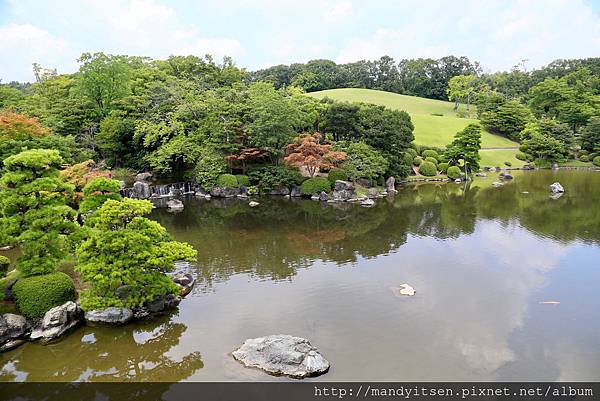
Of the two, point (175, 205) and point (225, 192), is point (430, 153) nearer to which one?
point (225, 192)

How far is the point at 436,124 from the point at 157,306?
5489cm

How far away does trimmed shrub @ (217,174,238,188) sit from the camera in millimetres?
33344

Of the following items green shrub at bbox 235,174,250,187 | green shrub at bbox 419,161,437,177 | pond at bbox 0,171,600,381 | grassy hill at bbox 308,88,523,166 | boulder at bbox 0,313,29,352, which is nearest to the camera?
pond at bbox 0,171,600,381

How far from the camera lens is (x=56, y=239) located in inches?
550

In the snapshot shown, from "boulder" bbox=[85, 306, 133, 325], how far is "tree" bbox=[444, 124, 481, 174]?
38640mm

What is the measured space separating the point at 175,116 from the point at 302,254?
21.0m

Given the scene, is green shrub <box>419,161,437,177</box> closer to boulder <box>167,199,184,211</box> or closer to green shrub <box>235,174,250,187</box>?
green shrub <box>235,174,250,187</box>

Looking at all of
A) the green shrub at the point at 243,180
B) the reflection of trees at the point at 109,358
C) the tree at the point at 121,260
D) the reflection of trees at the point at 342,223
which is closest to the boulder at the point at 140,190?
the reflection of trees at the point at 342,223

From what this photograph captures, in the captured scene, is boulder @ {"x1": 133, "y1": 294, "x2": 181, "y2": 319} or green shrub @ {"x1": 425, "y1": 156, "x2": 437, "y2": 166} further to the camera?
green shrub @ {"x1": 425, "y1": 156, "x2": 437, "y2": 166}

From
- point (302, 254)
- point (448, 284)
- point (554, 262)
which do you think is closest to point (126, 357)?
point (302, 254)

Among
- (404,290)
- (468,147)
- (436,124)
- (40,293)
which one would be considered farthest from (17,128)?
(436,124)

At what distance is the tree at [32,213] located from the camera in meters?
13.3

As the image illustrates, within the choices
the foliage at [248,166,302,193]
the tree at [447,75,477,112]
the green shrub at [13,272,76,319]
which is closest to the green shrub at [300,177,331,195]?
the foliage at [248,166,302,193]

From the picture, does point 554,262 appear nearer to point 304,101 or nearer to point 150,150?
point 304,101
